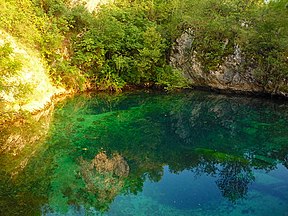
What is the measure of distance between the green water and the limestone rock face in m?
2.91

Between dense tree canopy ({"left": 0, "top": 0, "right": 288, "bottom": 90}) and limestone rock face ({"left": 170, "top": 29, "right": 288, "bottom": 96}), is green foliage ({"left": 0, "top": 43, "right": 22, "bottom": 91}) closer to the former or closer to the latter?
dense tree canopy ({"left": 0, "top": 0, "right": 288, "bottom": 90})

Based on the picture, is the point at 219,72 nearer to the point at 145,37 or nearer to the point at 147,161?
the point at 145,37

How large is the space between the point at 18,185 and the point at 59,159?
2366 millimetres

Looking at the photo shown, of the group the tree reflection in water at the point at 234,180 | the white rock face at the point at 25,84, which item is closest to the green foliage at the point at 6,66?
the white rock face at the point at 25,84

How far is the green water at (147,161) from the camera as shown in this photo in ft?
31.5

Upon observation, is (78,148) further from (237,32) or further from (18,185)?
(237,32)

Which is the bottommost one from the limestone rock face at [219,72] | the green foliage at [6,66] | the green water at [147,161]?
the green water at [147,161]

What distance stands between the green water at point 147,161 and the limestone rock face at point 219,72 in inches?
114

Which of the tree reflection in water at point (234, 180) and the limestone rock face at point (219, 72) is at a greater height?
the limestone rock face at point (219, 72)

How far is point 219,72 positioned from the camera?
22.7 m

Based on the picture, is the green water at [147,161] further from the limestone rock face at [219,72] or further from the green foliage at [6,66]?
the limestone rock face at [219,72]

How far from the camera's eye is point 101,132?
15383mm

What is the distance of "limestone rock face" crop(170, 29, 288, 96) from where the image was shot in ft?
72.2

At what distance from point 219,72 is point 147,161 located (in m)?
12.3
